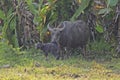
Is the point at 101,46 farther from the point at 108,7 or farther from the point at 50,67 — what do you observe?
the point at 50,67

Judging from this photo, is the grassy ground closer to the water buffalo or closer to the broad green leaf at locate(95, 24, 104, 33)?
the water buffalo

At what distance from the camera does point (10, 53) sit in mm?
10016

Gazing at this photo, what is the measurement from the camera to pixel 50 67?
9.12 m

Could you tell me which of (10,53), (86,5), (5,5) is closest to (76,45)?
(86,5)

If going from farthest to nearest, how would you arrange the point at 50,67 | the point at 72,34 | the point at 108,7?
1. the point at 72,34
2. the point at 108,7
3. the point at 50,67

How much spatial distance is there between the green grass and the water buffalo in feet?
1.16

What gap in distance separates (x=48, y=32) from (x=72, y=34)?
113 cm

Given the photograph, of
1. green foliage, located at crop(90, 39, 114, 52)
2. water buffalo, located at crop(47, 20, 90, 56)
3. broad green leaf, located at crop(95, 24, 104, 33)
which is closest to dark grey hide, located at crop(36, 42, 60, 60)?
water buffalo, located at crop(47, 20, 90, 56)

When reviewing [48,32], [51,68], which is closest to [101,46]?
[48,32]

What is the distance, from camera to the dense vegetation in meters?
9.66

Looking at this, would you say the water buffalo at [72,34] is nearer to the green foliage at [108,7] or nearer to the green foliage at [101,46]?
the green foliage at [101,46]

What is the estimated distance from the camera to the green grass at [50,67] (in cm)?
775

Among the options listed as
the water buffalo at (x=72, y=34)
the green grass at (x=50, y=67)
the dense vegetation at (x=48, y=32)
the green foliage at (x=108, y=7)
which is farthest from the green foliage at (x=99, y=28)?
the green grass at (x=50, y=67)

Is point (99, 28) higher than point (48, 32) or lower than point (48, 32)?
higher
